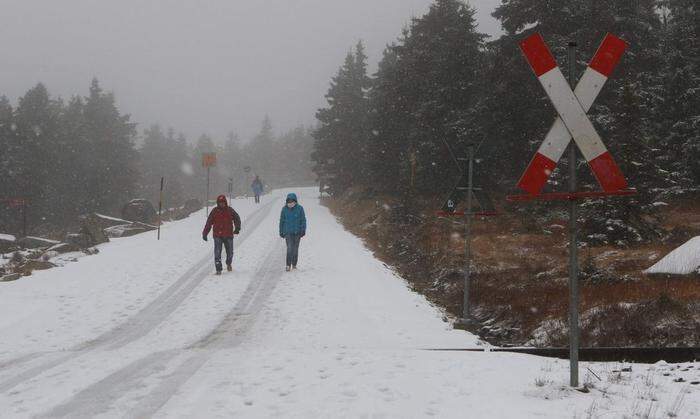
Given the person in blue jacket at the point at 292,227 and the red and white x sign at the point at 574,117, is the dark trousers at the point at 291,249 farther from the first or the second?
the red and white x sign at the point at 574,117

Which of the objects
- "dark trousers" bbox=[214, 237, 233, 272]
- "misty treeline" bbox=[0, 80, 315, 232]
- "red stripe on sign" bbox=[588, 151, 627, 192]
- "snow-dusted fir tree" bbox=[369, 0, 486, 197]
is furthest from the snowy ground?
"misty treeline" bbox=[0, 80, 315, 232]

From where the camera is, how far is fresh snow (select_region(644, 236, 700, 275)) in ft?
33.1

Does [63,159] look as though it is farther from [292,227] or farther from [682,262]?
[682,262]

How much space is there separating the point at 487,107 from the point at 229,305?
58.3 feet

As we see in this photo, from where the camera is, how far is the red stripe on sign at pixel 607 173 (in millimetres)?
4324

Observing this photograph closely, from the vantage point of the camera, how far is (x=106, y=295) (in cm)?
1048

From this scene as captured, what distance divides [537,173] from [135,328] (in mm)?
7041

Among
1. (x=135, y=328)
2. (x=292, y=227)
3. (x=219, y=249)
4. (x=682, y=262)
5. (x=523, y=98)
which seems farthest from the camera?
(x=523, y=98)

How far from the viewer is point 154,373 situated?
17.9 ft

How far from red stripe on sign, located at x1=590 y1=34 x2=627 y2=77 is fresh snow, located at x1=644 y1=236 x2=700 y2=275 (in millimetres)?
7763

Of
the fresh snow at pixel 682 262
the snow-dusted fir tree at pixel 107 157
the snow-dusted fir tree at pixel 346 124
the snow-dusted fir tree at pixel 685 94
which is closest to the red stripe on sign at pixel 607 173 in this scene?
the fresh snow at pixel 682 262

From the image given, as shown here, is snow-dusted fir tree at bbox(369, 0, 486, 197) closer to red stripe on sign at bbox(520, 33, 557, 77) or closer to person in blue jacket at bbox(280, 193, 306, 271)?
person in blue jacket at bbox(280, 193, 306, 271)

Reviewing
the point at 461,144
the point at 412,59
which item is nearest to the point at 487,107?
the point at 461,144

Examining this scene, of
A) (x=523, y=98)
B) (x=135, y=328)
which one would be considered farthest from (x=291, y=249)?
(x=523, y=98)
